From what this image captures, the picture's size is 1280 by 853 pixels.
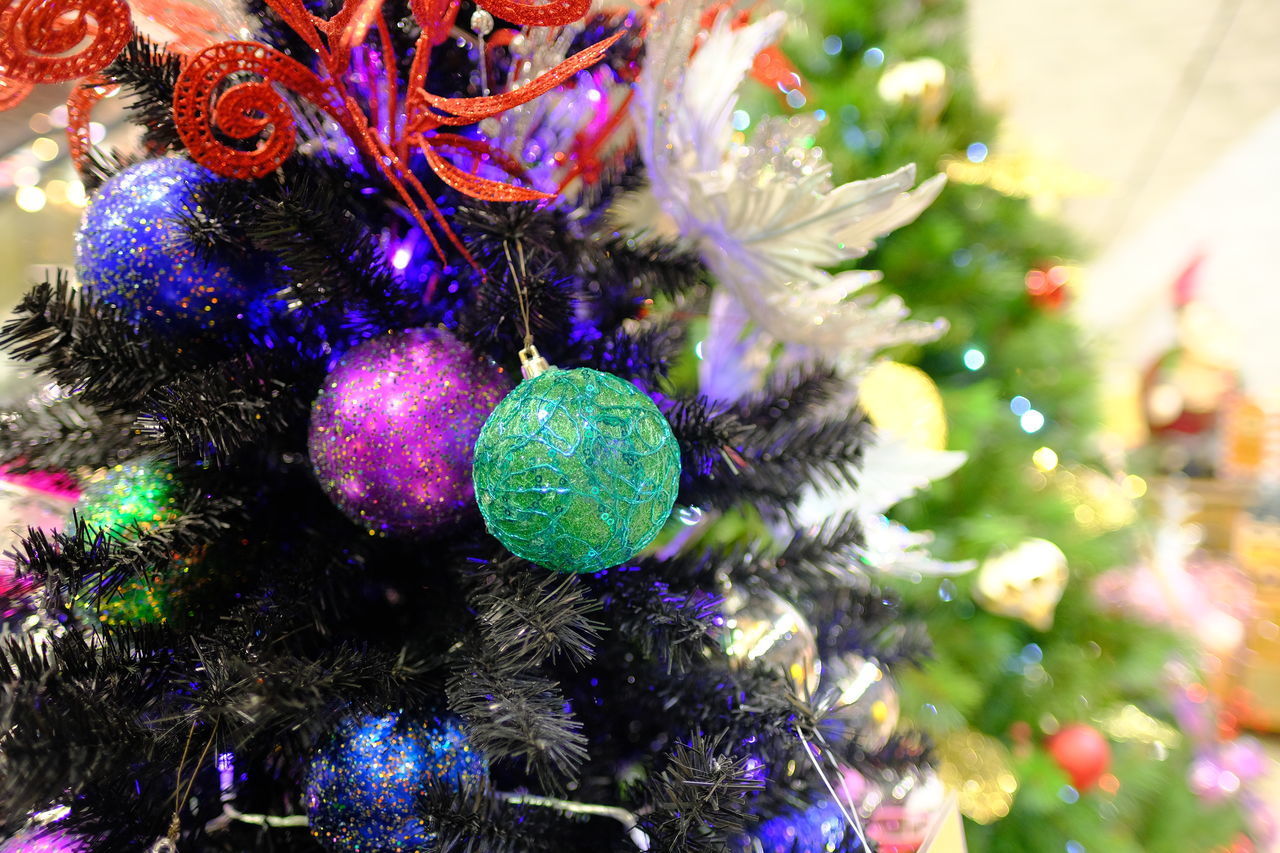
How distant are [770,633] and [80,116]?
1.68 ft

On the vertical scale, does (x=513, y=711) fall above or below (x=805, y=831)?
above

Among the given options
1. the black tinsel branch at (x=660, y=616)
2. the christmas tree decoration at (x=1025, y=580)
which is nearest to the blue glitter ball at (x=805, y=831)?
the black tinsel branch at (x=660, y=616)

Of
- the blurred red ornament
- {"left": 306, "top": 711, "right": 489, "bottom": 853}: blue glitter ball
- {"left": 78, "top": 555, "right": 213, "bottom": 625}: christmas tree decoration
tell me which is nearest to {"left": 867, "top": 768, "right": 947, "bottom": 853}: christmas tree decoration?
{"left": 306, "top": 711, "right": 489, "bottom": 853}: blue glitter ball

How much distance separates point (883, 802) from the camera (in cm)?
48

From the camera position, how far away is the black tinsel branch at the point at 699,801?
0.30 metres

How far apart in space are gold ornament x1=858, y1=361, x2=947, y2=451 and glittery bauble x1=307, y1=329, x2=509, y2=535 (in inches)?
22.7

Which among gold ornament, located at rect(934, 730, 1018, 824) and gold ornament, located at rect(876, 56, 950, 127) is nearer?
gold ornament, located at rect(934, 730, 1018, 824)

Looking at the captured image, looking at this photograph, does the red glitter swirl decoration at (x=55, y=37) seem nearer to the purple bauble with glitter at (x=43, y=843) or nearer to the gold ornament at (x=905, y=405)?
the purple bauble with glitter at (x=43, y=843)

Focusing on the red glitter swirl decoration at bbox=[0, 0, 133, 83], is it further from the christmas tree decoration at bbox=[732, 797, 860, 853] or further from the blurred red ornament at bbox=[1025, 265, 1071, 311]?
the blurred red ornament at bbox=[1025, 265, 1071, 311]

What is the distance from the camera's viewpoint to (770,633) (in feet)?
1.50

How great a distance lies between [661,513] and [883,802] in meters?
0.31

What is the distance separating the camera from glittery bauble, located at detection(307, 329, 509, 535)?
34 cm

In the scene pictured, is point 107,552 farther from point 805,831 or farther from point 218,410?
point 805,831

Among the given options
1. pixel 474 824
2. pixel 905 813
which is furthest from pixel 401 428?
pixel 905 813
